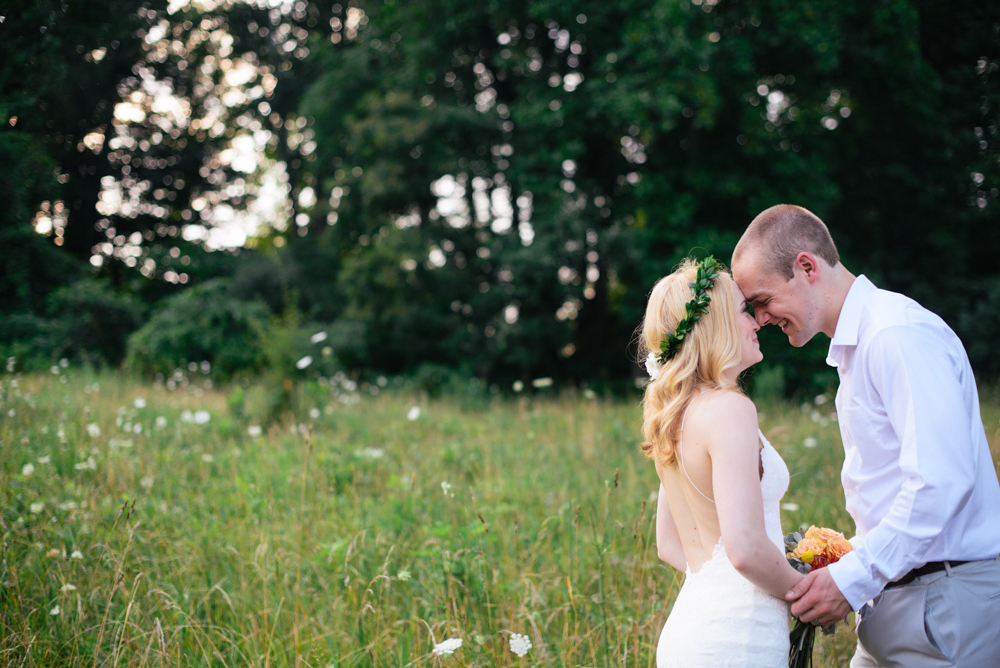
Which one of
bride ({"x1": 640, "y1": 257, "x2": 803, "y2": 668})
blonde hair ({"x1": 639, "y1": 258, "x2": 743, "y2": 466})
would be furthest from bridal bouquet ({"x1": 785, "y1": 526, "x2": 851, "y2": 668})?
blonde hair ({"x1": 639, "y1": 258, "x2": 743, "y2": 466})

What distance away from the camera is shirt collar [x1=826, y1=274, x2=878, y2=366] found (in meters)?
2.08

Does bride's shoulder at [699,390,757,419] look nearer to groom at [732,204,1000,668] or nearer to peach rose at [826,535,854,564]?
groom at [732,204,1000,668]

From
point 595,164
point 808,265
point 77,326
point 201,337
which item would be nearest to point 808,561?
point 808,265

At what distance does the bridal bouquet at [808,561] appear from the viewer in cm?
197

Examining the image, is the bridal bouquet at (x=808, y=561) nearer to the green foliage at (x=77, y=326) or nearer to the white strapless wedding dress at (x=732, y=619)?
the white strapless wedding dress at (x=732, y=619)

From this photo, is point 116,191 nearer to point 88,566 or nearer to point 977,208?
point 88,566

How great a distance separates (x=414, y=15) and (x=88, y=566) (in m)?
15.0

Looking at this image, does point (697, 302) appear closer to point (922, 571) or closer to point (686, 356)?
point (686, 356)

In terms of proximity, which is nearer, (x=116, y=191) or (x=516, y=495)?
(x=516, y=495)

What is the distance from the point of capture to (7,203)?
8.70m

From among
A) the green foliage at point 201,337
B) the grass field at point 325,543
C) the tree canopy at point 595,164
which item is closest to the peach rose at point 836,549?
the grass field at point 325,543

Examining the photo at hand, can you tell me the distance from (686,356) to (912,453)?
0.71 metres

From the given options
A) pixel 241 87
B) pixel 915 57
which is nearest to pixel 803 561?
pixel 915 57

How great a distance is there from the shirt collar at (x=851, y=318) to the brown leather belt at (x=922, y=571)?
0.69 m
